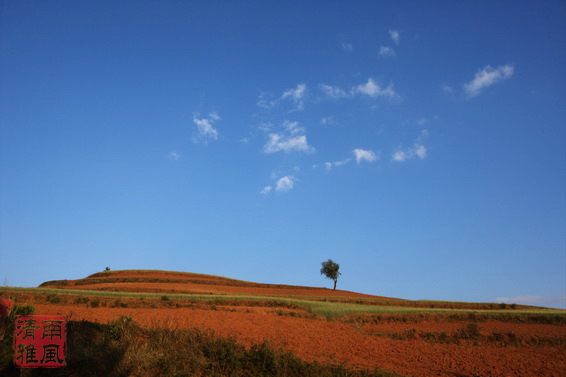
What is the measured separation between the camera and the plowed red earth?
15188mm

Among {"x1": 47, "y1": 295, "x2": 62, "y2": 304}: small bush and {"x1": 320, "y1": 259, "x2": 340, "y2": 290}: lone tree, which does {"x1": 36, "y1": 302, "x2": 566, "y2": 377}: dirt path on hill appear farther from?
{"x1": 320, "y1": 259, "x2": 340, "y2": 290}: lone tree

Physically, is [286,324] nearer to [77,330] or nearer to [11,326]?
[77,330]

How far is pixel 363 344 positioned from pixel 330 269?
2224 inches

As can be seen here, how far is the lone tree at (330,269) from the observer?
240 feet

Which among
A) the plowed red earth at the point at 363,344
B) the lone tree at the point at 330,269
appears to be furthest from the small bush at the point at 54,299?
the lone tree at the point at 330,269

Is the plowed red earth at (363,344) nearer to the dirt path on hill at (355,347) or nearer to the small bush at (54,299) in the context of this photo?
the dirt path on hill at (355,347)

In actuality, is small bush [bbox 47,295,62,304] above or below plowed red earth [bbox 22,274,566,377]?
below

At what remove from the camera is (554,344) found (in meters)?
21.8

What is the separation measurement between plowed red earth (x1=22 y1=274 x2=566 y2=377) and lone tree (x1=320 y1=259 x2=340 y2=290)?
163 feet

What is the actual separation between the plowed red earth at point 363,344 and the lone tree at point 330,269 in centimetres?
4956

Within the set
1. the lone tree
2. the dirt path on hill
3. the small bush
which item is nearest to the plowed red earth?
the dirt path on hill

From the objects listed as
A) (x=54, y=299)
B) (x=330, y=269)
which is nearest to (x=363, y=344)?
(x=54, y=299)

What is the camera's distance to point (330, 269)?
7338 centimetres

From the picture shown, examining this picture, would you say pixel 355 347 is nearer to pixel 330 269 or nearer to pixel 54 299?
pixel 54 299
